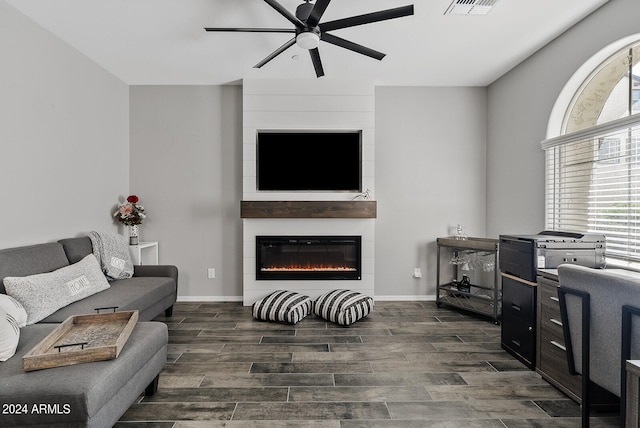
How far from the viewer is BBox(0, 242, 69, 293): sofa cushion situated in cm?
226

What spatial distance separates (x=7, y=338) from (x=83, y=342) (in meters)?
0.33

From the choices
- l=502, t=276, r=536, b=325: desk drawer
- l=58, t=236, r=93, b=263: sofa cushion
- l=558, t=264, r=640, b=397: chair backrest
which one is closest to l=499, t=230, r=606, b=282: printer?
l=502, t=276, r=536, b=325: desk drawer

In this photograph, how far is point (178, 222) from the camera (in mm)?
4164

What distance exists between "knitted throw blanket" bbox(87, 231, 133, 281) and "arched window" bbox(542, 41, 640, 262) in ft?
13.7

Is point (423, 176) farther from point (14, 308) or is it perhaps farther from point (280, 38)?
point (14, 308)

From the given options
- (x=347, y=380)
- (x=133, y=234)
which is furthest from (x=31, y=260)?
(x=347, y=380)

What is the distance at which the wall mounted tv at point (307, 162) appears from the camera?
399cm

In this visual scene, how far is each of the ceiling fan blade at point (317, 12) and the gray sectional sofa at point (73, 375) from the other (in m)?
2.30

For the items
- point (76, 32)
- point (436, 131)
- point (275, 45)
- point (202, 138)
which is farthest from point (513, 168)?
point (76, 32)

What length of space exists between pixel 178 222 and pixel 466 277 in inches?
143

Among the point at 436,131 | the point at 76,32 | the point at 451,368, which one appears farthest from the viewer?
the point at 436,131

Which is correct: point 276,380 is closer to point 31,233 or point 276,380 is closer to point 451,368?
point 451,368

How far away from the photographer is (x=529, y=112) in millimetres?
3377

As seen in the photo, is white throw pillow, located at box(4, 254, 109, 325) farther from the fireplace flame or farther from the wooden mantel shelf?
the fireplace flame
